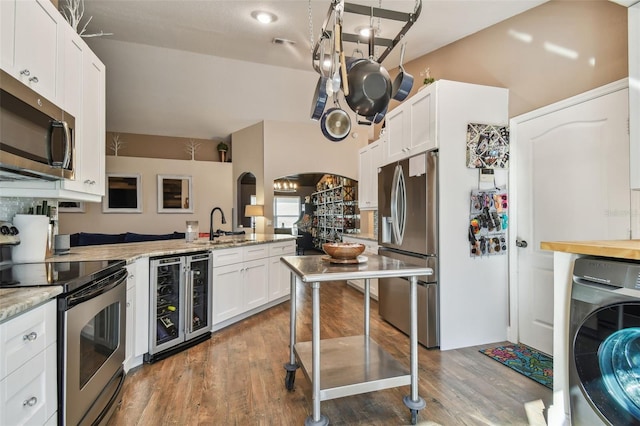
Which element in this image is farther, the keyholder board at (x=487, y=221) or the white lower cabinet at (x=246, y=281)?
the white lower cabinet at (x=246, y=281)

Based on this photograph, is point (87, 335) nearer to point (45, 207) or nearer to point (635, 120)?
point (45, 207)

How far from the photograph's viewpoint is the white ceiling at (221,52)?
3207mm

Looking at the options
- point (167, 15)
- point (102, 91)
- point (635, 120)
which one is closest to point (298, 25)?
point (167, 15)

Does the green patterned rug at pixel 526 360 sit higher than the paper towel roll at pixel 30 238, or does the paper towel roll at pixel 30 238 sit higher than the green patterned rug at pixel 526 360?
the paper towel roll at pixel 30 238

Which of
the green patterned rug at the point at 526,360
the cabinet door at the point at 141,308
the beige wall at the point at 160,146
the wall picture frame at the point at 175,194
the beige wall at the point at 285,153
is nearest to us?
the green patterned rug at the point at 526,360

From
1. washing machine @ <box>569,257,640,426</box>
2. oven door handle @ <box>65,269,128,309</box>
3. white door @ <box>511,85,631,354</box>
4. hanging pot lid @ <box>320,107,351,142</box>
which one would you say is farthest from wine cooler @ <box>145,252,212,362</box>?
white door @ <box>511,85,631,354</box>

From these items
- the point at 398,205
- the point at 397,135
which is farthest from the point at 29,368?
the point at 397,135

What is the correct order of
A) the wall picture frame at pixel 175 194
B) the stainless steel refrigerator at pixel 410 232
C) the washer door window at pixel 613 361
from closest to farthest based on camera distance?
the washer door window at pixel 613 361 → the stainless steel refrigerator at pixel 410 232 → the wall picture frame at pixel 175 194

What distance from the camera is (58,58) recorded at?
1.99m

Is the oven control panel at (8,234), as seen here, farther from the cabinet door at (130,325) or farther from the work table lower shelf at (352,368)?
the work table lower shelf at (352,368)

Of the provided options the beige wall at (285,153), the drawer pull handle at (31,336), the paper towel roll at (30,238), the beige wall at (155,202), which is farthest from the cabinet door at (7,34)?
the beige wall at (155,202)

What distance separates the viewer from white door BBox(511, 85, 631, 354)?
2.27 m

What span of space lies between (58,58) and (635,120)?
3.45m

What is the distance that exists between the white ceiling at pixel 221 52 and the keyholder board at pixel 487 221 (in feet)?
5.63
